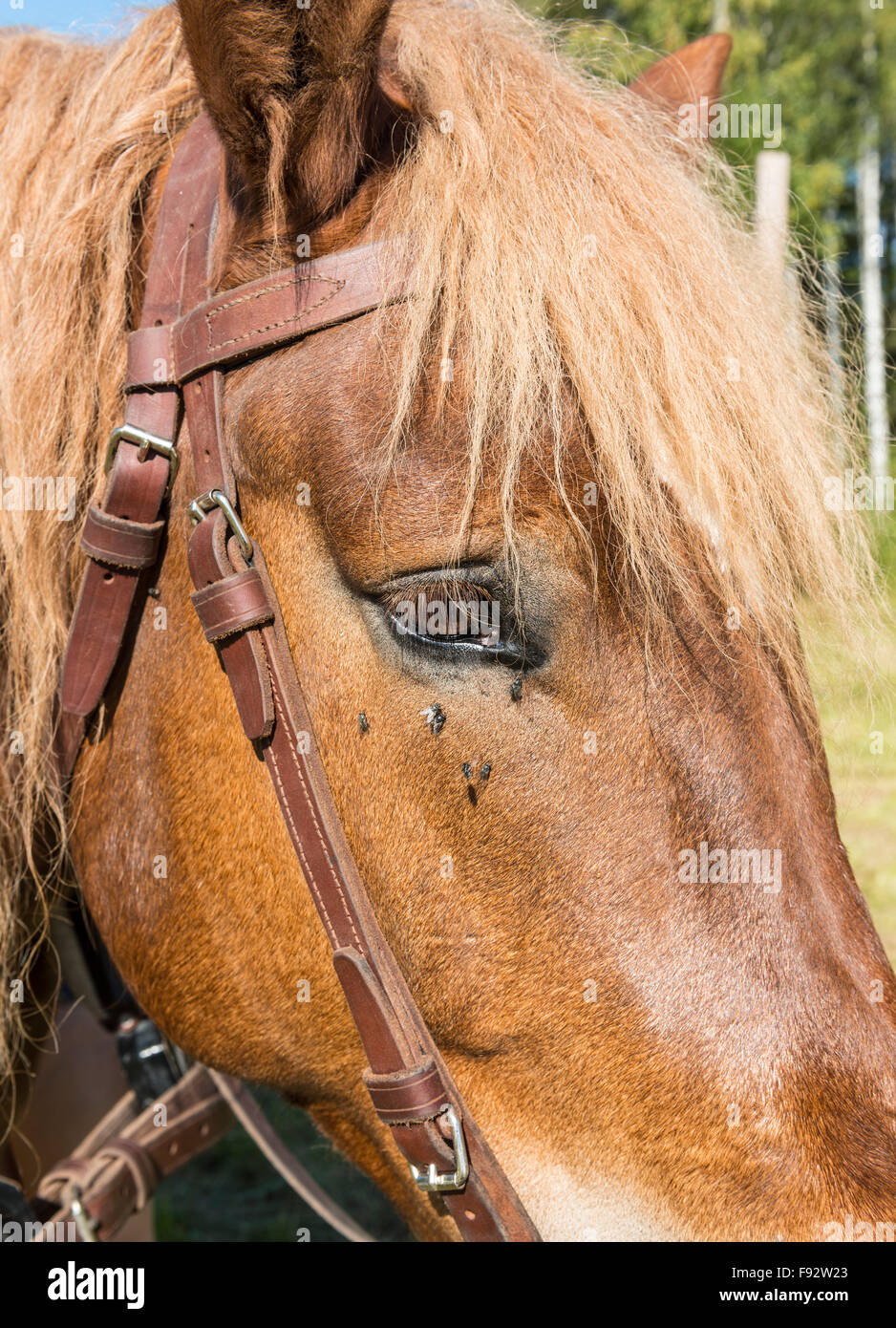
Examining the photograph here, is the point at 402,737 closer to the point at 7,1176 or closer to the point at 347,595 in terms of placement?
the point at 347,595

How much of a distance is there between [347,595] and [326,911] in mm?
382

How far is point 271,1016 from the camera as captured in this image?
1255 mm

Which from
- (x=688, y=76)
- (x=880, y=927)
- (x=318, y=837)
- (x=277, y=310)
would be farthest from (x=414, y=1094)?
(x=880, y=927)

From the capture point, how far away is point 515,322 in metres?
1.10

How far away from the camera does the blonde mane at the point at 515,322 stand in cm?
110

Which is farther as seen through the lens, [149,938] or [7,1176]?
[7,1176]

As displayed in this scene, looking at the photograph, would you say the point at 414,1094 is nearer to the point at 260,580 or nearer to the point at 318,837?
the point at 318,837

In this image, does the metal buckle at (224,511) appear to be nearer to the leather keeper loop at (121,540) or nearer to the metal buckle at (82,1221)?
the leather keeper loop at (121,540)

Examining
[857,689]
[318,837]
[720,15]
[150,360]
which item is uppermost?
[720,15]

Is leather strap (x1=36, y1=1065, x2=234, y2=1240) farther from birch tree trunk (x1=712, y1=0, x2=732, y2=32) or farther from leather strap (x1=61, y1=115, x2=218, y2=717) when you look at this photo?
birch tree trunk (x1=712, y1=0, x2=732, y2=32)

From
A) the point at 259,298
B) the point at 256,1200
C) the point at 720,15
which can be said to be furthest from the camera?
the point at 720,15

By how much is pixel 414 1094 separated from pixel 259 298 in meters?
0.98
